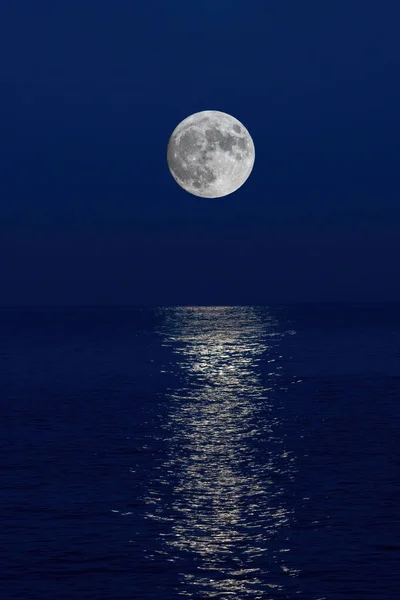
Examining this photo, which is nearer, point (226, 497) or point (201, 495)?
point (226, 497)

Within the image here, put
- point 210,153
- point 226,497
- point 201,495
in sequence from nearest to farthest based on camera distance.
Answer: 1. point 226,497
2. point 201,495
3. point 210,153

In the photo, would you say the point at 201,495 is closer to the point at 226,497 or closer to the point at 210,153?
the point at 226,497

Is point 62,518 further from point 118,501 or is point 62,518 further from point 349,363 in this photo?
point 349,363

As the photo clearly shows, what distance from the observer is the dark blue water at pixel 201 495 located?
31219 millimetres

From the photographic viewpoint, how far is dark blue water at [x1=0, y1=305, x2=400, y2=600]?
102 feet

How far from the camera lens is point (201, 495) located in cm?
4269

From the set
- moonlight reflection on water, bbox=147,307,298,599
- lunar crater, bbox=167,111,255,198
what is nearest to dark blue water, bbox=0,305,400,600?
moonlight reflection on water, bbox=147,307,298,599

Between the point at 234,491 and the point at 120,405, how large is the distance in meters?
41.9

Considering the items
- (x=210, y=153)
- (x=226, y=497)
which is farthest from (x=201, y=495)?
(x=210, y=153)

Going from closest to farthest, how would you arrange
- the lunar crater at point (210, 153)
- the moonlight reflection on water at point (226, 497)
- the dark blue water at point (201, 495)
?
the dark blue water at point (201, 495) < the moonlight reflection on water at point (226, 497) < the lunar crater at point (210, 153)

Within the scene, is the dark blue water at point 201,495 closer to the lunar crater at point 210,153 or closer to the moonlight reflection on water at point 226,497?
the moonlight reflection on water at point 226,497

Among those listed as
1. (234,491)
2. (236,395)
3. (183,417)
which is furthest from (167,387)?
(234,491)

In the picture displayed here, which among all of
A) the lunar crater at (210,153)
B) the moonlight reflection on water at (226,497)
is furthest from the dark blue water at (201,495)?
the lunar crater at (210,153)

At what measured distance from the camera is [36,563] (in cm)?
3275
